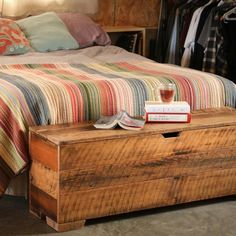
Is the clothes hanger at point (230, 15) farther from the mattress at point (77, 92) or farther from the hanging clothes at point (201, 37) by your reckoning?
the mattress at point (77, 92)

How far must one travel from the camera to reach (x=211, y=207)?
10.7 feet

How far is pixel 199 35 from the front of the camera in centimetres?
520

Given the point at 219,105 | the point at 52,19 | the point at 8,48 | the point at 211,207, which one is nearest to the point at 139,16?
the point at 52,19

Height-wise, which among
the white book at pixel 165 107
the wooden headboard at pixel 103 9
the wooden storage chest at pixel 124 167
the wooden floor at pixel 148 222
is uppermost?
the wooden headboard at pixel 103 9

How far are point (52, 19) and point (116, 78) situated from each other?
1.50 metres

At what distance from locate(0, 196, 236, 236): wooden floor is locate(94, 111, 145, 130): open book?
Result: 43 centimetres

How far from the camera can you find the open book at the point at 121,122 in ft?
9.76

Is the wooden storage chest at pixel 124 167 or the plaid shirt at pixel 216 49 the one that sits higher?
the plaid shirt at pixel 216 49

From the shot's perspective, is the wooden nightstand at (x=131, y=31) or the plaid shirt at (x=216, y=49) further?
the wooden nightstand at (x=131, y=31)

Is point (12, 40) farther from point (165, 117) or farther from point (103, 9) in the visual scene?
point (165, 117)

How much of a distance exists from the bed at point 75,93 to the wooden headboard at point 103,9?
3.86 feet

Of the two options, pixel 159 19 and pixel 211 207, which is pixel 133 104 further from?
pixel 159 19

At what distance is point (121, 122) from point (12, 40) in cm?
162

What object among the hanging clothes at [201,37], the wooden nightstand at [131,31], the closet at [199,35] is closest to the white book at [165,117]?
the closet at [199,35]
